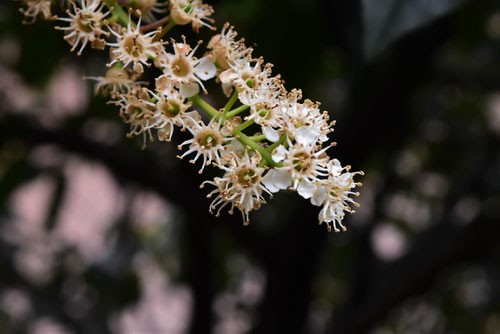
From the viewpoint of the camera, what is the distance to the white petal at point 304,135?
49 cm

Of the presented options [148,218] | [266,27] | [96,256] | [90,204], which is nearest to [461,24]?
[266,27]

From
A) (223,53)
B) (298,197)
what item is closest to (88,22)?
(223,53)

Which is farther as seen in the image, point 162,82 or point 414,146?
point 414,146

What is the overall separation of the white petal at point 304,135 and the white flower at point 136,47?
0.49 ft

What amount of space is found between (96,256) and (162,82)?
74.3 inches

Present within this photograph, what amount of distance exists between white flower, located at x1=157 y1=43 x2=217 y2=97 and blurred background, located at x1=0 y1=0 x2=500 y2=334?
17 cm

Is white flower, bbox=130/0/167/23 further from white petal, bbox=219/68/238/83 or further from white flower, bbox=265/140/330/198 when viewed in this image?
white flower, bbox=265/140/330/198

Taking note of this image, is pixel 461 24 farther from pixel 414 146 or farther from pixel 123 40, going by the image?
pixel 414 146

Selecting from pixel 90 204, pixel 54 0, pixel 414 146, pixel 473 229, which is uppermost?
pixel 90 204

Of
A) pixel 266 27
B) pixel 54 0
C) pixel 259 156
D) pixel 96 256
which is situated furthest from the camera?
pixel 96 256

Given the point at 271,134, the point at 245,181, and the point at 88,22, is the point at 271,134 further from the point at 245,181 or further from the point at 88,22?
the point at 88,22

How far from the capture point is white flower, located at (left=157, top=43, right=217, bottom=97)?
0.49 meters

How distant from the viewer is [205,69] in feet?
1.73

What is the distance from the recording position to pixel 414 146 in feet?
6.75
